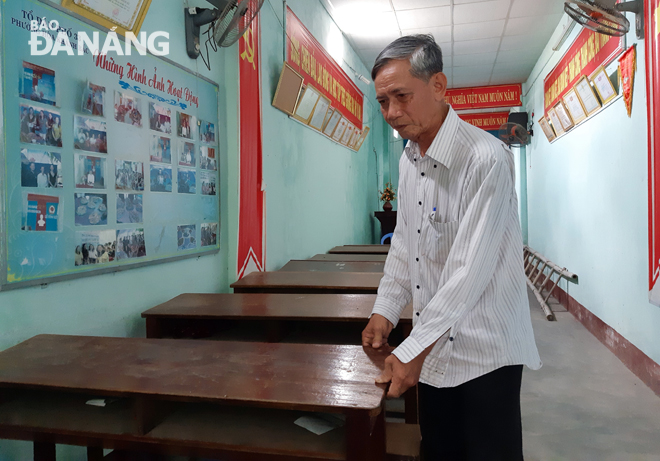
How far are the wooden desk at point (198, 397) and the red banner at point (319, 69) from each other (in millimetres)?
3066

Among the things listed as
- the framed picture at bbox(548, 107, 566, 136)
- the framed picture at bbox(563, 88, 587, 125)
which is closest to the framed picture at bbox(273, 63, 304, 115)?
the framed picture at bbox(563, 88, 587, 125)

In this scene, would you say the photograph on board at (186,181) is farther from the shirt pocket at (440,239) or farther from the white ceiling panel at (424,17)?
the white ceiling panel at (424,17)

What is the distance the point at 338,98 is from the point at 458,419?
15.3 feet

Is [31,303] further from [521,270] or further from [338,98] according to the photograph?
[338,98]

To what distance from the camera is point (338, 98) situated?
17.8 feet

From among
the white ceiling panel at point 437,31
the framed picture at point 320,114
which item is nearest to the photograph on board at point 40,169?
the framed picture at point 320,114

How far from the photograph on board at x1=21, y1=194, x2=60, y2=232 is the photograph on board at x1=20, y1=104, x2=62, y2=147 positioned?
0.20 m

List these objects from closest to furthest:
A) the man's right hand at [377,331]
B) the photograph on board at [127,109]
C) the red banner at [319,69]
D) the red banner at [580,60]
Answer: the man's right hand at [377,331]
the photograph on board at [127,109]
the red banner at [580,60]
the red banner at [319,69]

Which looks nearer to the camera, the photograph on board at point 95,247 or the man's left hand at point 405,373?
the man's left hand at point 405,373

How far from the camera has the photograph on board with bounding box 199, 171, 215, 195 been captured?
2.59 meters

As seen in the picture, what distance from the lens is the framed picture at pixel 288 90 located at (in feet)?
11.6

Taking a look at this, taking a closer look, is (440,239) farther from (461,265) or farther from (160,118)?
(160,118)

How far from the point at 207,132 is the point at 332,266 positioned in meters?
1.51

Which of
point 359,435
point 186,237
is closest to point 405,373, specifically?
point 359,435
